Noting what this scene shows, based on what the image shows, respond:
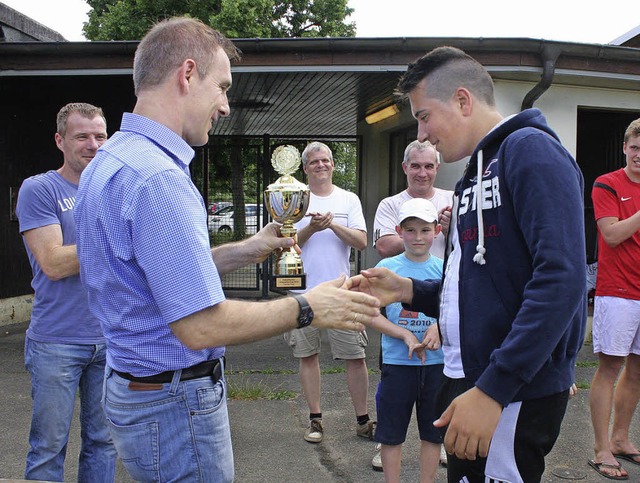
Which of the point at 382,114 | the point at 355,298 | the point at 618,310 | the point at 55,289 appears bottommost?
the point at 618,310

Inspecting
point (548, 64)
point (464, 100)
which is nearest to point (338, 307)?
point (464, 100)

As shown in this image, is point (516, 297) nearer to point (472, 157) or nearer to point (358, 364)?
point (472, 157)

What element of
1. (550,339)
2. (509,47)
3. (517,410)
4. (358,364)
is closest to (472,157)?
(550,339)

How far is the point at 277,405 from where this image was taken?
17.8 ft

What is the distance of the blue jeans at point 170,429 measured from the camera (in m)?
1.93

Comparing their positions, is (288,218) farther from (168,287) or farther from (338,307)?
(168,287)

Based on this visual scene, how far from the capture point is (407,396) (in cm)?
359

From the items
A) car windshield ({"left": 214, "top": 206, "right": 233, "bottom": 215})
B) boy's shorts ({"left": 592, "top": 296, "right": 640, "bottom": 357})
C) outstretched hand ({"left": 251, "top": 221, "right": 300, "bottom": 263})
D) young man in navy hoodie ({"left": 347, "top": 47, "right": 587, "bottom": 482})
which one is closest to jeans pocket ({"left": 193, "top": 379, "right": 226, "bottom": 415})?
young man in navy hoodie ({"left": 347, "top": 47, "right": 587, "bottom": 482})

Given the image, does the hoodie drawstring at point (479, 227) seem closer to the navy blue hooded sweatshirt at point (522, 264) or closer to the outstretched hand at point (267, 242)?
the navy blue hooded sweatshirt at point (522, 264)

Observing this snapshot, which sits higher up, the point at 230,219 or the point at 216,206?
the point at 216,206

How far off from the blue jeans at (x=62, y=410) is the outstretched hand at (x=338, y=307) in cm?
166

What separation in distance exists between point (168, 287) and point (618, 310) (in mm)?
3418

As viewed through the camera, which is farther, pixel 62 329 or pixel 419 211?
pixel 419 211

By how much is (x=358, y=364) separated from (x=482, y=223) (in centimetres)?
287
